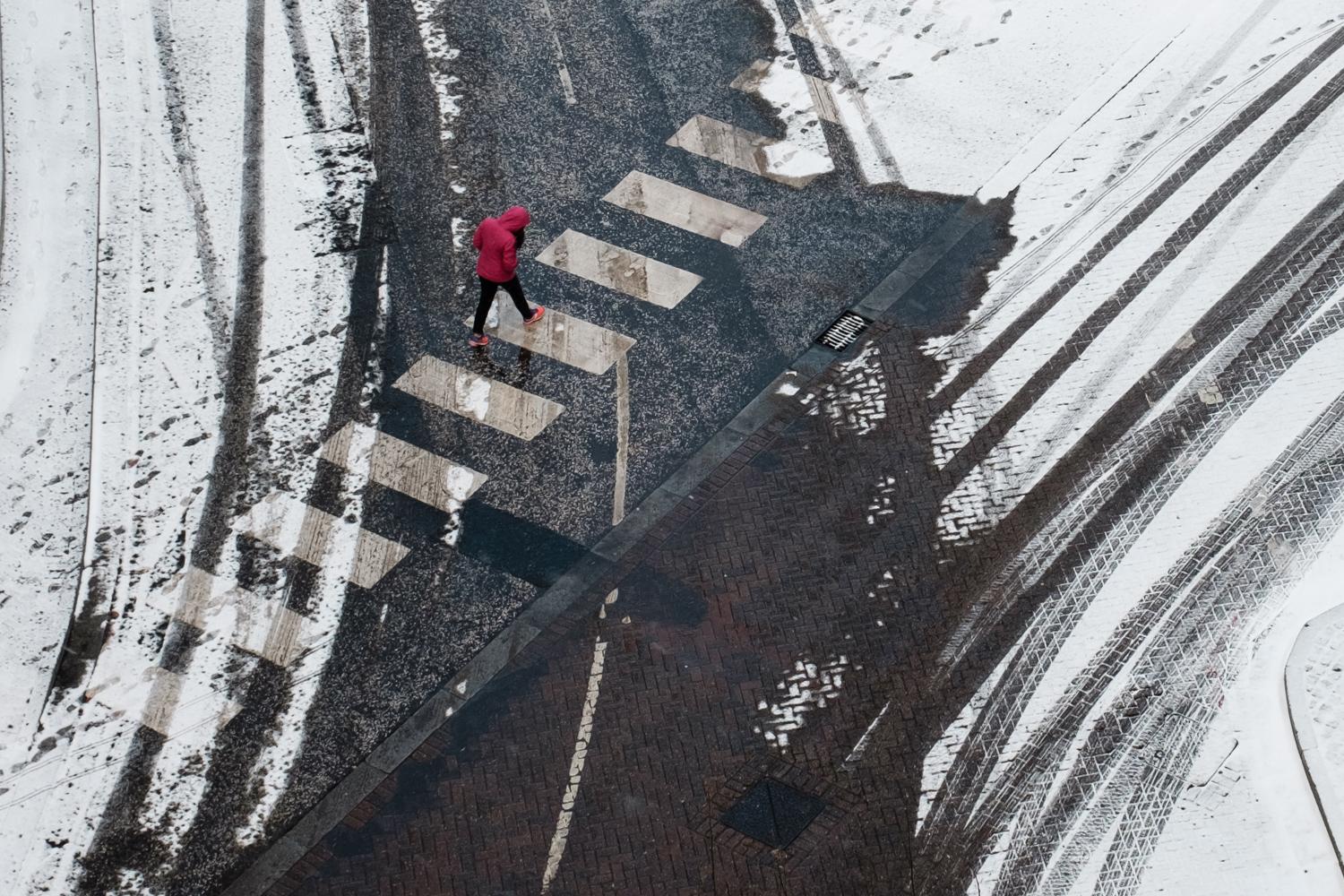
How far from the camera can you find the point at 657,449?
11.6 m

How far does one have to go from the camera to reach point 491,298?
12.1m

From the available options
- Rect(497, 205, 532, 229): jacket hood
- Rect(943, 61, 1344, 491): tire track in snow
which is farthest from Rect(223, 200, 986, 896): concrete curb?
Rect(497, 205, 532, 229): jacket hood

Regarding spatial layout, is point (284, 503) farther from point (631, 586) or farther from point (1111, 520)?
point (1111, 520)

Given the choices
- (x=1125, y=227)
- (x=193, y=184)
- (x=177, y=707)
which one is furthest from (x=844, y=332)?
(x=193, y=184)

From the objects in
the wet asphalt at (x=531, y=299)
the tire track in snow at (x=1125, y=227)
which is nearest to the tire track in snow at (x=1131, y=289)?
the tire track in snow at (x=1125, y=227)

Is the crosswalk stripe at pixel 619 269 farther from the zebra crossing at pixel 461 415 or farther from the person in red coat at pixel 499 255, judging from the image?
the person in red coat at pixel 499 255

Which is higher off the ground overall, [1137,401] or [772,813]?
[1137,401]

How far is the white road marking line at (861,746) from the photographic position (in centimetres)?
988

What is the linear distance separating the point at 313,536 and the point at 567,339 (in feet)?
8.91

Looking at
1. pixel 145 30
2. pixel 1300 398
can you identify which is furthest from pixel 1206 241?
pixel 145 30

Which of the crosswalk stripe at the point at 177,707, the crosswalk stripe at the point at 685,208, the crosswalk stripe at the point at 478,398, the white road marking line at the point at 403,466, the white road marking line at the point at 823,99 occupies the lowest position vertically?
the crosswalk stripe at the point at 177,707

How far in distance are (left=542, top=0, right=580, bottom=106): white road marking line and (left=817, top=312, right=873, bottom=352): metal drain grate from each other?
3847 millimetres

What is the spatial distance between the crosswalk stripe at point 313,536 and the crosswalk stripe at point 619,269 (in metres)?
3.15

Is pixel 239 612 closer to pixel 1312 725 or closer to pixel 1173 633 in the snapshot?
pixel 1173 633
